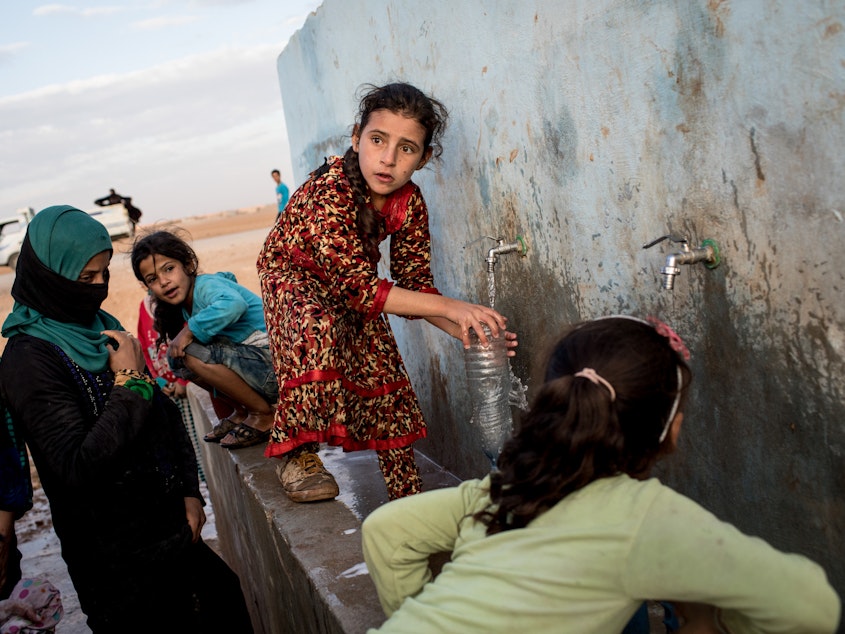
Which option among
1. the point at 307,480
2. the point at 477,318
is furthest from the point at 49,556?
the point at 477,318

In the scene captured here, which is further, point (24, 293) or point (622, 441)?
point (24, 293)

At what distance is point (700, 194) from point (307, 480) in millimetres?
1750

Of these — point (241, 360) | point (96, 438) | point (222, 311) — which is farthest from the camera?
point (241, 360)

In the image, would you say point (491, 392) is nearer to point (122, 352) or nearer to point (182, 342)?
point (122, 352)

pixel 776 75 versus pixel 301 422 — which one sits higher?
pixel 776 75

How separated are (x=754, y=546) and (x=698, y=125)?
98 centimetres

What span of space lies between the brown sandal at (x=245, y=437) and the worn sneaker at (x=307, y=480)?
0.98 metres

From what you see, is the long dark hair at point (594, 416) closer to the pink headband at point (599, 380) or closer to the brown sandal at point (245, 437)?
the pink headband at point (599, 380)

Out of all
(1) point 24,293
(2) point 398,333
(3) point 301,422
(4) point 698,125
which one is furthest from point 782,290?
(2) point 398,333

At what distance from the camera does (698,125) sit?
1859 mm

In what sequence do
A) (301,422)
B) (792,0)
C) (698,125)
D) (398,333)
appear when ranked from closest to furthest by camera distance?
1. (792,0)
2. (698,125)
3. (301,422)
4. (398,333)

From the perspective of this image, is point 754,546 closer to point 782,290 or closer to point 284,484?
point 782,290

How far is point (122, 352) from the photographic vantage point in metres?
2.64

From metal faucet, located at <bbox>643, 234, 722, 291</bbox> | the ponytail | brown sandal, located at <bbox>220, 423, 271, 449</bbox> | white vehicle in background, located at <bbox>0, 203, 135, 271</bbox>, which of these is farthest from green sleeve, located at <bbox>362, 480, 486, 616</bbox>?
white vehicle in background, located at <bbox>0, 203, 135, 271</bbox>
